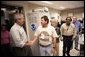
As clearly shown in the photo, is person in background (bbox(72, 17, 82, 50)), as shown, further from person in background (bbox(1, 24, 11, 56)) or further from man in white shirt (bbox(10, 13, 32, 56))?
person in background (bbox(1, 24, 11, 56))

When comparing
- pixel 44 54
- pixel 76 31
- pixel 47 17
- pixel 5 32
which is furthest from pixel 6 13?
pixel 76 31

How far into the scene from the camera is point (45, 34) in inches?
37.4

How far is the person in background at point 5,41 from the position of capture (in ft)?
3.01

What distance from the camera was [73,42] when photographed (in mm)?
947

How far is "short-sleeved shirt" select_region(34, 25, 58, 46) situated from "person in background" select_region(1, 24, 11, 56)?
198 mm

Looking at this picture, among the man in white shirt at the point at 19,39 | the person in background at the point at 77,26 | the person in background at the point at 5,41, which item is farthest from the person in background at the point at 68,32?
the person in background at the point at 5,41

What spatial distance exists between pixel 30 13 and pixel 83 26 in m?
0.37

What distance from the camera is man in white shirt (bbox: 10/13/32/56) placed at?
3.05ft

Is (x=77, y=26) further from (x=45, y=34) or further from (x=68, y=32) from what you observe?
(x=45, y=34)

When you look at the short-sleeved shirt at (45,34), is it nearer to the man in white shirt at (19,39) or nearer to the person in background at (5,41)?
the man in white shirt at (19,39)

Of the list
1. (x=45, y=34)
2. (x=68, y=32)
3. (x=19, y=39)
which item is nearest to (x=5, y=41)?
(x=19, y=39)

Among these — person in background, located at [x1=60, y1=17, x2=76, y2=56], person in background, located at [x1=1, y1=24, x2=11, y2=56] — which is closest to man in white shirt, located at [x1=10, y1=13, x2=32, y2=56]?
person in background, located at [x1=1, y1=24, x2=11, y2=56]

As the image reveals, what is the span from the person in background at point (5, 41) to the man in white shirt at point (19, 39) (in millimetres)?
28

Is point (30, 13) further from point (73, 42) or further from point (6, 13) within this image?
point (73, 42)
